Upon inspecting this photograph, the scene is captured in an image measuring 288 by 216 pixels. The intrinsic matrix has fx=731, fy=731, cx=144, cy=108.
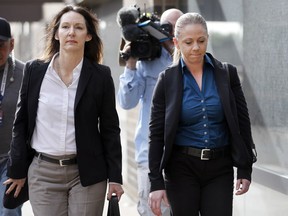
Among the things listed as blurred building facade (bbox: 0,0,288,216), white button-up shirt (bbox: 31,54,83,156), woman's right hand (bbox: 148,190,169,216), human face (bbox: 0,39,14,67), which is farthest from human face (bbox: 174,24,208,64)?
human face (bbox: 0,39,14,67)

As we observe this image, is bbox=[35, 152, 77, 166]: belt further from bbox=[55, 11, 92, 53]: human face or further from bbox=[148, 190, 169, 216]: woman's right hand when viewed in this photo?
bbox=[55, 11, 92, 53]: human face

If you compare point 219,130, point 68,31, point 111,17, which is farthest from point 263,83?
point 111,17

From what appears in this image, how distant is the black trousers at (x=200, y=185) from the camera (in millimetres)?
4199

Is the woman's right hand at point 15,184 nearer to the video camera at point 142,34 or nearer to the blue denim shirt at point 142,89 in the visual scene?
the blue denim shirt at point 142,89


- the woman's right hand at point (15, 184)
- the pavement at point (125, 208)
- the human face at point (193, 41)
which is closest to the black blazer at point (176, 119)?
the human face at point (193, 41)

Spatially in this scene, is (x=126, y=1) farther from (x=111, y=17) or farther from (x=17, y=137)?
(x=17, y=137)

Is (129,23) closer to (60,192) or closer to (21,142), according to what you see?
(21,142)

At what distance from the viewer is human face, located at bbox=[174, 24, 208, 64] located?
420cm

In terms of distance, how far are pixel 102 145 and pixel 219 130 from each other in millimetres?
724

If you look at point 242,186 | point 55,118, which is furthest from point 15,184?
point 242,186

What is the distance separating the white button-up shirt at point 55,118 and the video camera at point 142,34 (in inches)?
46.0

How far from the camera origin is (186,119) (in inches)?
165

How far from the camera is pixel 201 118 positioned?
4.17 meters

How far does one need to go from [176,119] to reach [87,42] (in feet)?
2.74
